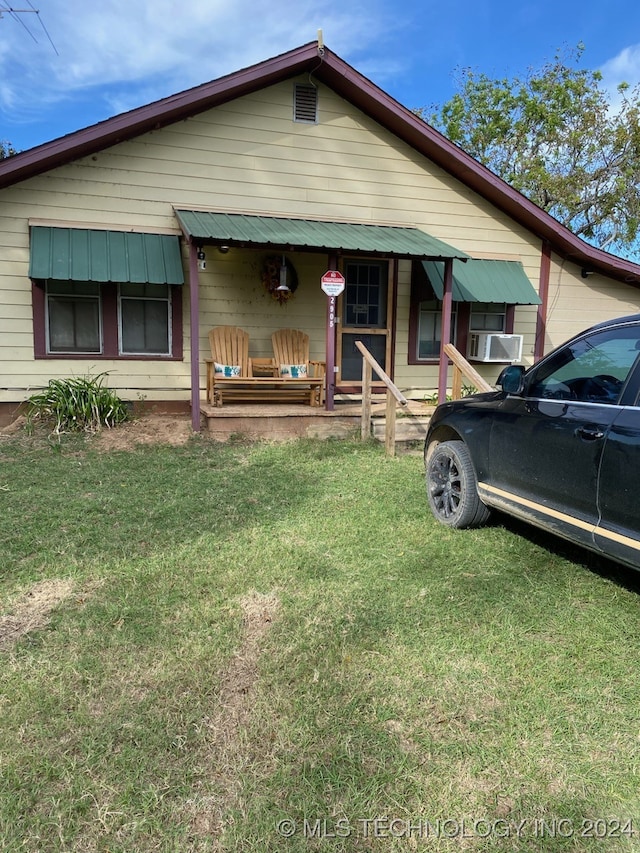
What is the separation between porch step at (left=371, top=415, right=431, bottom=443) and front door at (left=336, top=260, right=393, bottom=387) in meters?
1.94

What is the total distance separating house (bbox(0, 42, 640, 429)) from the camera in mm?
8352

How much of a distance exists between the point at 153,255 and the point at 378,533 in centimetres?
594

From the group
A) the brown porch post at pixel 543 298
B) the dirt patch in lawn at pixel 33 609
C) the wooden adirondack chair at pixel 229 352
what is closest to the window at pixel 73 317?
the wooden adirondack chair at pixel 229 352

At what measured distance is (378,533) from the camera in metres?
4.63

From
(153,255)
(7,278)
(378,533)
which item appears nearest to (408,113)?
(153,255)

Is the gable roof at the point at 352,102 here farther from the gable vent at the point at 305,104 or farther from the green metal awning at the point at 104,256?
the green metal awning at the point at 104,256

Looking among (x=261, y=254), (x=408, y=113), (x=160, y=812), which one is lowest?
(x=160, y=812)

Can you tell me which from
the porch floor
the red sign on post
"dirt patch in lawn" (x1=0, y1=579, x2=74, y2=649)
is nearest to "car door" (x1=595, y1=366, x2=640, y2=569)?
"dirt patch in lawn" (x1=0, y1=579, x2=74, y2=649)

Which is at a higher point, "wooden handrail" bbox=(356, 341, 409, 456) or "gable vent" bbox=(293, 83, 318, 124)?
"gable vent" bbox=(293, 83, 318, 124)

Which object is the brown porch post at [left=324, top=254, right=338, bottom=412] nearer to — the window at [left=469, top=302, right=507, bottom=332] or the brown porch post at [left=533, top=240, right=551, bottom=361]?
the window at [left=469, top=302, right=507, bottom=332]

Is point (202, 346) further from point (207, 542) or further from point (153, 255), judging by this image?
point (207, 542)

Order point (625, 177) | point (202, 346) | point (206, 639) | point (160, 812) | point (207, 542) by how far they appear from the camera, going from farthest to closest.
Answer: point (625, 177)
point (202, 346)
point (207, 542)
point (206, 639)
point (160, 812)

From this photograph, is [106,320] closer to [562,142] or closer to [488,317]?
[488,317]

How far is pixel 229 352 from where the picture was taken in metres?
9.23
